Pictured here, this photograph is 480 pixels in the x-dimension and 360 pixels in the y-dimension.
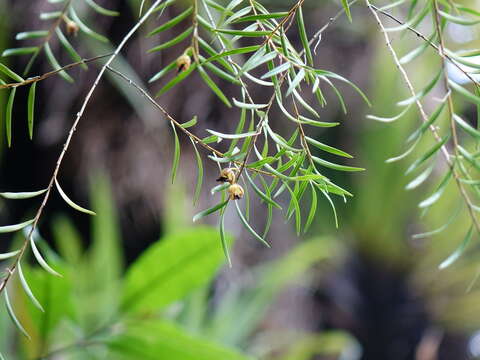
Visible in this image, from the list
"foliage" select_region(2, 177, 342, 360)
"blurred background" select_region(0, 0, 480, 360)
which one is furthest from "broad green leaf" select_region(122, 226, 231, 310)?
"blurred background" select_region(0, 0, 480, 360)

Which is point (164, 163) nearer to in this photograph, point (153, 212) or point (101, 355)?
point (153, 212)

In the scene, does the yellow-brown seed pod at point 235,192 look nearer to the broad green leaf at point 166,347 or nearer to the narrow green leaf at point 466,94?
the narrow green leaf at point 466,94

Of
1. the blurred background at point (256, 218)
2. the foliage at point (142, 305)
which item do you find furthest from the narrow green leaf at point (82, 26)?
the blurred background at point (256, 218)

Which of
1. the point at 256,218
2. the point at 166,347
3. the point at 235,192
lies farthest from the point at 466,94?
the point at 256,218

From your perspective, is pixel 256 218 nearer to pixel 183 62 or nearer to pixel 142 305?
pixel 142 305

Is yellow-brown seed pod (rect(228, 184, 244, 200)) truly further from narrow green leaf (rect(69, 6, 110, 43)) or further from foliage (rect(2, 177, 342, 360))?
foliage (rect(2, 177, 342, 360))

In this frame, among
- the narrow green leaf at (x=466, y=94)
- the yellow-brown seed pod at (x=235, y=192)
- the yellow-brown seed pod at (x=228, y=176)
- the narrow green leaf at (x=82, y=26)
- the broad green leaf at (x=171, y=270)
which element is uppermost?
the narrow green leaf at (x=82, y=26)

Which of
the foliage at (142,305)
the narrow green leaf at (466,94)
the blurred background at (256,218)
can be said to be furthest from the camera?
the blurred background at (256,218)
